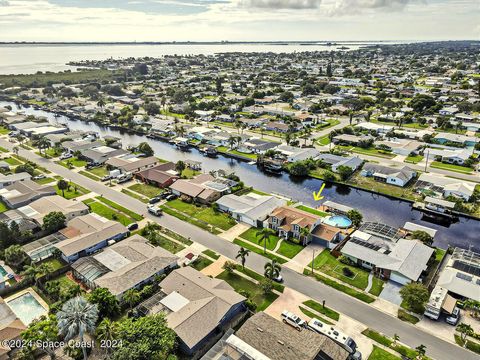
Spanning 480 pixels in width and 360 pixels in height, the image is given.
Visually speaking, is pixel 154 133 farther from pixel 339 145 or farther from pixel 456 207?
pixel 456 207

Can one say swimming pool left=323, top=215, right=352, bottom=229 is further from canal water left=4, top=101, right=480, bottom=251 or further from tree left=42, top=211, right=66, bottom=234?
tree left=42, top=211, right=66, bottom=234

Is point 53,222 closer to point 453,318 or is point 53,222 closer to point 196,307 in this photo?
point 196,307

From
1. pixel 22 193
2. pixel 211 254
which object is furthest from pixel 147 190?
pixel 211 254

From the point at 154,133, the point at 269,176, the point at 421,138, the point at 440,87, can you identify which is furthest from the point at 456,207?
the point at 440,87

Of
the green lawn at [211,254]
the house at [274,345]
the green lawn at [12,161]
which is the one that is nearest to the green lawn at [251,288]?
the green lawn at [211,254]

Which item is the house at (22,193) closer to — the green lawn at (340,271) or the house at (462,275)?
the green lawn at (340,271)

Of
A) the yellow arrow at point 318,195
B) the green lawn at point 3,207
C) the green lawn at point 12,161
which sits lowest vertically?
the green lawn at point 12,161
